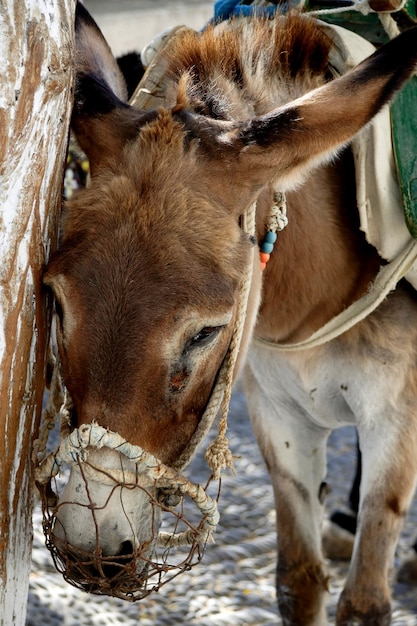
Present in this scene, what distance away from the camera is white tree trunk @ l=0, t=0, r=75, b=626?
68.1 inches

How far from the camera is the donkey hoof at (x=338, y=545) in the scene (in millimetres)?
4031

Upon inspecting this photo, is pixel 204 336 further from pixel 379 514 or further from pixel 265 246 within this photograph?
pixel 379 514

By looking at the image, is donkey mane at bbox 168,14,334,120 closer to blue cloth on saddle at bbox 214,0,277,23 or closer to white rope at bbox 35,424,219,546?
blue cloth on saddle at bbox 214,0,277,23

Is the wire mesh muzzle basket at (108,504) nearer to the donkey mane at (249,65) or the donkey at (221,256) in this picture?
the donkey at (221,256)

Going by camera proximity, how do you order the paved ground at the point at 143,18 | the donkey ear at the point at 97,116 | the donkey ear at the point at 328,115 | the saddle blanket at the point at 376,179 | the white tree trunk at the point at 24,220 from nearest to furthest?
the white tree trunk at the point at 24,220, the donkey ear at the point at 328,115, the donkey ear at the point at 97,116, the saddle blanket at the point at 376,179, the paved ground at the point at 143,18

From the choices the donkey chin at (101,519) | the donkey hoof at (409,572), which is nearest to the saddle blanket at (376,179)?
the donkey chin at (101,519)

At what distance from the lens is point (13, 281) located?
181 cm

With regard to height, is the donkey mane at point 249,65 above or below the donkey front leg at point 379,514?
above

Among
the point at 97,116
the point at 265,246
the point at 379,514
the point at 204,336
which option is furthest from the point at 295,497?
the point at 97,116

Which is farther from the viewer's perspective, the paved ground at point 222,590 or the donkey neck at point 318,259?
the paved ground at point 222,590

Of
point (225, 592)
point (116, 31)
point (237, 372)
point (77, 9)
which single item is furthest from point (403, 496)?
point (116, 31)

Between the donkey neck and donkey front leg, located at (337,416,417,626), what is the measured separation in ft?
1.53

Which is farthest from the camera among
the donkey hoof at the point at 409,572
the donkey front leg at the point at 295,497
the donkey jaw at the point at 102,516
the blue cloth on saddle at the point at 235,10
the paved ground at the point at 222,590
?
the donkey hoof at the point at 409,572

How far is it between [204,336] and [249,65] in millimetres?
903
